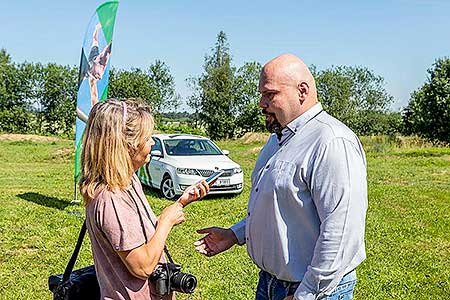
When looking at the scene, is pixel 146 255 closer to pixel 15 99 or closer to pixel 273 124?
pixel 273 124

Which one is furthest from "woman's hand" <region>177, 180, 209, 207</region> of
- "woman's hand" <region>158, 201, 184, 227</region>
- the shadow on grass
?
the shadow on grass

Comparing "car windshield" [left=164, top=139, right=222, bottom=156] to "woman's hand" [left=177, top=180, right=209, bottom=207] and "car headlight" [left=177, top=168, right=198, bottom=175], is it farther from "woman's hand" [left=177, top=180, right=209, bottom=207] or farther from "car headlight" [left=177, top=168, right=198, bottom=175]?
"woman's hand" [left=177, top=180, right=209, bottom=207]

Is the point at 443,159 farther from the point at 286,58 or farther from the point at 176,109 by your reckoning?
the point at 176,109

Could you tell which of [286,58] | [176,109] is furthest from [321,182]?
[176,109]

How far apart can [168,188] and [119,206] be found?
9.03m

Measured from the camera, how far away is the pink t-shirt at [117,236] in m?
1.99

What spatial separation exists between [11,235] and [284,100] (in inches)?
250

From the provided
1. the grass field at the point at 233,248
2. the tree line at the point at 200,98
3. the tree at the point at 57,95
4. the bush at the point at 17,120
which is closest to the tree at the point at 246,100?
the tree line at the point at 200,98

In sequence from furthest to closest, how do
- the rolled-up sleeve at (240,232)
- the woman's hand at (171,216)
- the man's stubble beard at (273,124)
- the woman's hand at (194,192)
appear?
the rolled-up sleeve at (240,232), the woman's hand at (194,192), the man's stubble beard at (273,124), the woman's hand at (171,216)

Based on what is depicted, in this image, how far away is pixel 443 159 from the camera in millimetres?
19734

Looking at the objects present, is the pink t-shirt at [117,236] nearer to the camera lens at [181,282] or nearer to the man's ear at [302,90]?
the camera lens at [181,282]

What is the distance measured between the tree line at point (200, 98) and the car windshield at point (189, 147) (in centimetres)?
2106

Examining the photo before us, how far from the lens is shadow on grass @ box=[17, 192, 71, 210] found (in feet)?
32.2

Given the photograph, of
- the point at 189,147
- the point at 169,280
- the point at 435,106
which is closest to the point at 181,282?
the point at 169,280
